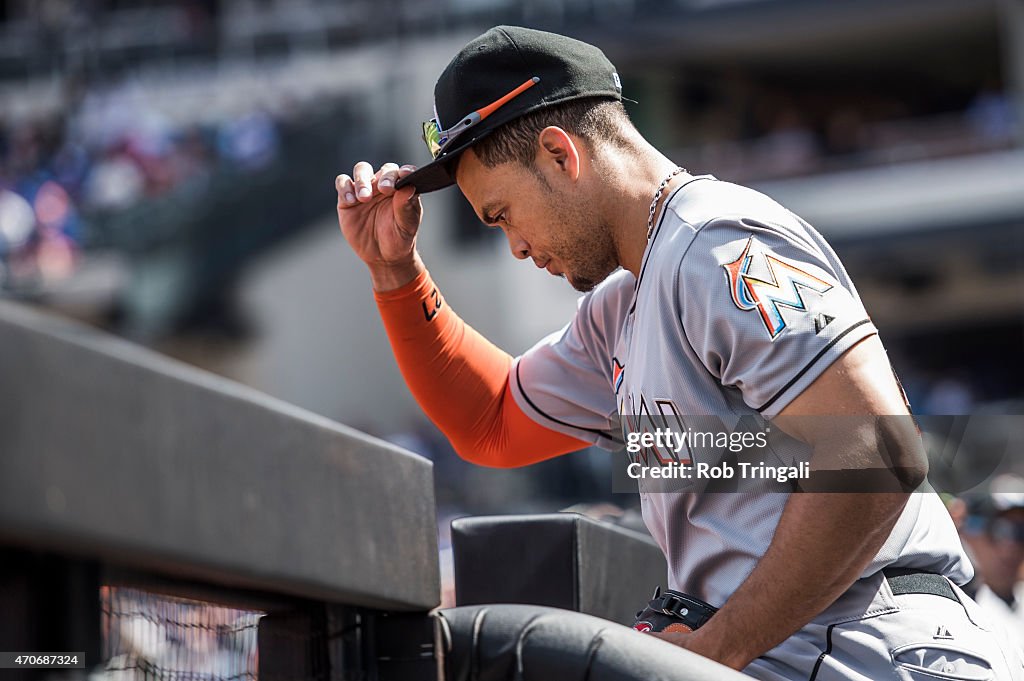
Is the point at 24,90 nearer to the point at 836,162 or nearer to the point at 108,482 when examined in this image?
the point at 836,162

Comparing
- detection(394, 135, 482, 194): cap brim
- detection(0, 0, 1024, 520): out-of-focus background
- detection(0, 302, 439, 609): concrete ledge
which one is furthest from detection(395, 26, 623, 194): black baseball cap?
detection(0, 0, 1024, 520): out-of-focus background

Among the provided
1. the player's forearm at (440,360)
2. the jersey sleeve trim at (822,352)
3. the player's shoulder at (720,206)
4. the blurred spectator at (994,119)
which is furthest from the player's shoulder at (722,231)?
the blurred spectator at (994,119)

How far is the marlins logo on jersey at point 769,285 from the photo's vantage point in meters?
1.81

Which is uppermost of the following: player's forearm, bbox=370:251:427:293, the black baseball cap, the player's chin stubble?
the black baseball cap

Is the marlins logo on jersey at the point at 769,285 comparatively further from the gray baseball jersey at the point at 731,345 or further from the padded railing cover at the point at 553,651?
the padded railing cover at the point at 553,651

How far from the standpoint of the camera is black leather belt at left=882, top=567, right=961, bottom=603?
1.98m

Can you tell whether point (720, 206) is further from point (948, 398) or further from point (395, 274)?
point (948, 398)

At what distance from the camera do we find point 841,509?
5.79 ft

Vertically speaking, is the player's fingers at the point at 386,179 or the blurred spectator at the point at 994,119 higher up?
the blurred spectator at the point at 994,119

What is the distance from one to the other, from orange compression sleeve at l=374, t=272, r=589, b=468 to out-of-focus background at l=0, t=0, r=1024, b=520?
12.0 meters

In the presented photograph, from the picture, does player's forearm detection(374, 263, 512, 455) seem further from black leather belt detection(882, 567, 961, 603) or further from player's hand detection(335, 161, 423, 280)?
black leather belt detection(882, 567, 961, 603)

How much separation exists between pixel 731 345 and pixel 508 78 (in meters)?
0.63

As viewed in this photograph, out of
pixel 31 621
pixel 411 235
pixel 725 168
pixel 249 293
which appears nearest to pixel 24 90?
pixel 249 293

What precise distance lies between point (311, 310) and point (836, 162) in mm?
7554
